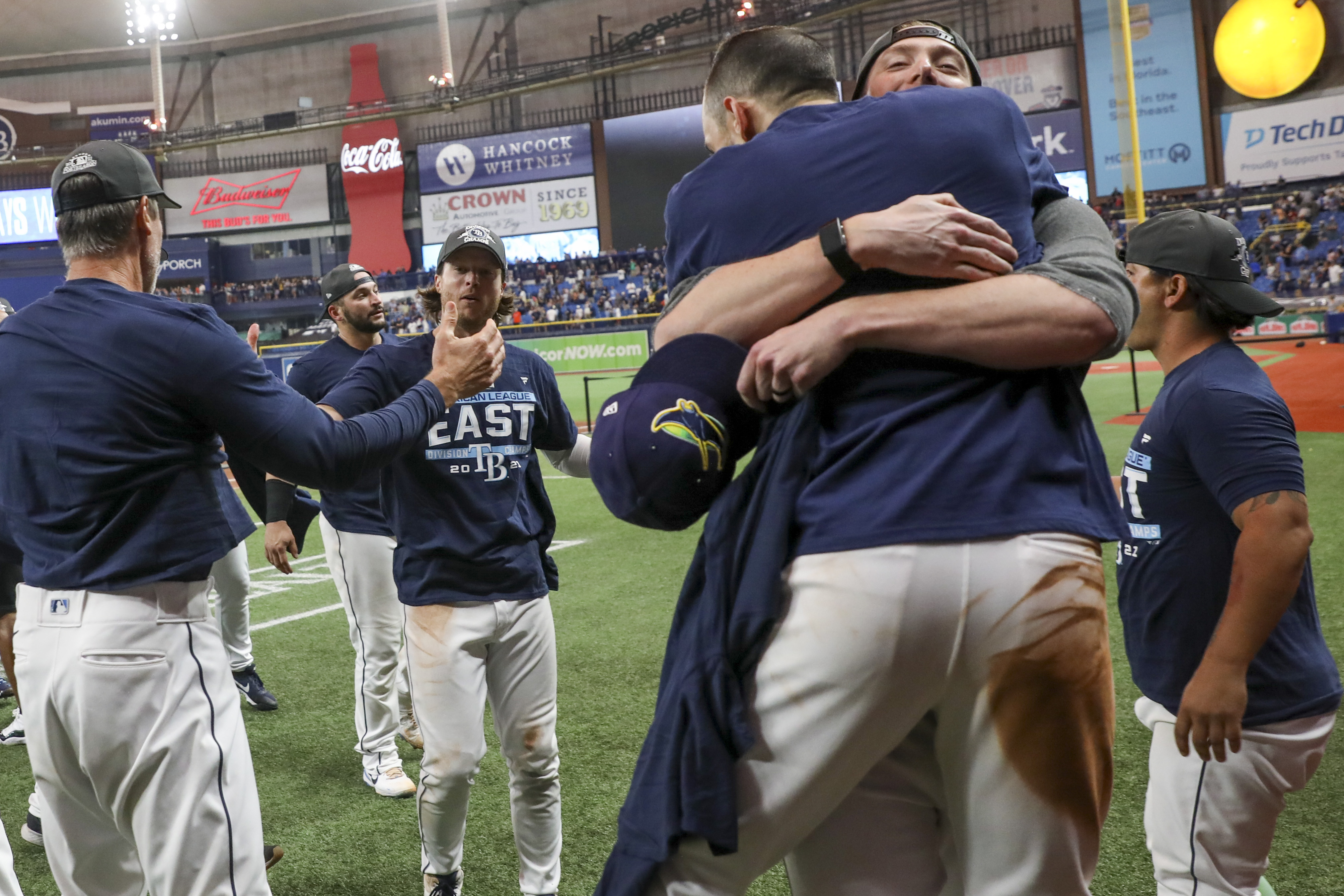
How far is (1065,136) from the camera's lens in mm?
33344

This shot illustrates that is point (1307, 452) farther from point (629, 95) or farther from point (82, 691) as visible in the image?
point (629, 95)

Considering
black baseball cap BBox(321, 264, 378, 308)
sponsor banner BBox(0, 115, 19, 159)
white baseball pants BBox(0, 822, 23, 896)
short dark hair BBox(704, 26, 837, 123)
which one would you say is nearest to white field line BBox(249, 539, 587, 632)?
black baseball cap BBox(321, 264, 378, 308)

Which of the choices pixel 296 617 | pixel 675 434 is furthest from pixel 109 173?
pixel 296 617

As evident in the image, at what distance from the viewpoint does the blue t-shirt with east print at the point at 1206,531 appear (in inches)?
89.9

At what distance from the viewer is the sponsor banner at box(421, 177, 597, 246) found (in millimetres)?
40594

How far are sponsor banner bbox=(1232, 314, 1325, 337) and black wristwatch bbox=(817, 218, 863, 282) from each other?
907 inches

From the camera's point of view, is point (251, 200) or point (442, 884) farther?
point (251, 200)

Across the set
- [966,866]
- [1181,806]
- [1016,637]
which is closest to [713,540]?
[1016,637]

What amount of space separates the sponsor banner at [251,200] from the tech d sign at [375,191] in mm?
1977

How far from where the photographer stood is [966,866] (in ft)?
4.71

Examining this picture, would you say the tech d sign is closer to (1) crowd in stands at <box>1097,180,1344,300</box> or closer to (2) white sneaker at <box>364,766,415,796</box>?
(1) crowd in stands at <box>1097,180,1344,300</box>

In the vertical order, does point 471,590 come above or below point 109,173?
below

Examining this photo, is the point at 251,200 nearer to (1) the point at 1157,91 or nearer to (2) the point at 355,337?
(1) the point at 1157,91

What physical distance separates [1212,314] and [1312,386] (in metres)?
15.8
